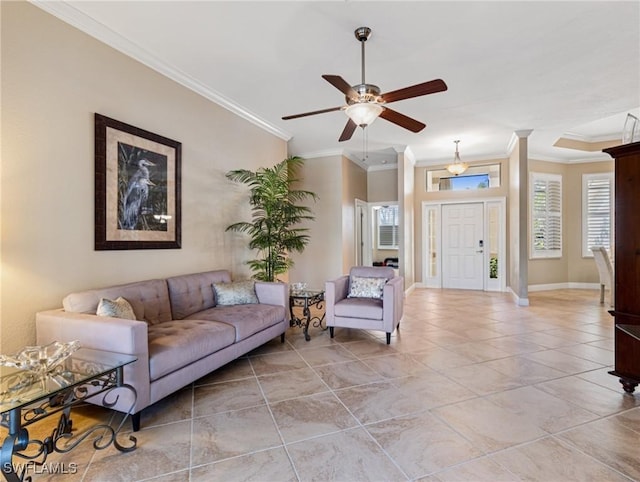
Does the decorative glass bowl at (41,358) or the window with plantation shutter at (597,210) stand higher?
the window with plantation shutter at (597,210)

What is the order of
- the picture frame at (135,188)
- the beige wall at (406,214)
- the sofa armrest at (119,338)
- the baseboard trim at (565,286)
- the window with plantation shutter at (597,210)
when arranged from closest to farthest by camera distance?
the sofa armrest at (119,338) < the picture frame at (135,188) < the beige wall at (406,214) < the window with plantation shutter at (597,210) < the baseboard trim at (565,286)

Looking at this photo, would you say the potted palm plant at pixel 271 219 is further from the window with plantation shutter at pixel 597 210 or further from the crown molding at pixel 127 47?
the window with plantation shutter at pixel 597 210

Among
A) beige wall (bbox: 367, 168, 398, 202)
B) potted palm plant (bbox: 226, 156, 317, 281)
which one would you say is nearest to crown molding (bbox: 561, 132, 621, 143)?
beige wall (bbox: 367, 168, 398, 202)

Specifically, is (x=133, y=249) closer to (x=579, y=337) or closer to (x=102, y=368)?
(x=102, y=368)

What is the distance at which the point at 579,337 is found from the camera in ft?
12.8

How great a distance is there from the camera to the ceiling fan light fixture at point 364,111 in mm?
2658

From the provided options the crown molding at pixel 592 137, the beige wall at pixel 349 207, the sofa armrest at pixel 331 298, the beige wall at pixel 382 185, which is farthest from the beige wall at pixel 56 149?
the crown molding at pixel 592 137

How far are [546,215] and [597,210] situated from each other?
3.58 ft

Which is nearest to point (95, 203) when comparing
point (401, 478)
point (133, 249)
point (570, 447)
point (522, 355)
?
point (133, 249)

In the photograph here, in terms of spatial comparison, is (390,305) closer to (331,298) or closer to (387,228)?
(331,298)

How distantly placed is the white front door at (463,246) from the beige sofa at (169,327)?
5187 millimetres

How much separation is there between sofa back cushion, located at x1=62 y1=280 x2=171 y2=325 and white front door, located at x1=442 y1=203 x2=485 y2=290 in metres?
6.36

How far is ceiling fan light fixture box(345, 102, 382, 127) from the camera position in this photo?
2.66 metres

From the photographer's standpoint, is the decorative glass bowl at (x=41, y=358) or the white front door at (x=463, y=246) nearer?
the decorative glass bowl at (x=41, y=358)
